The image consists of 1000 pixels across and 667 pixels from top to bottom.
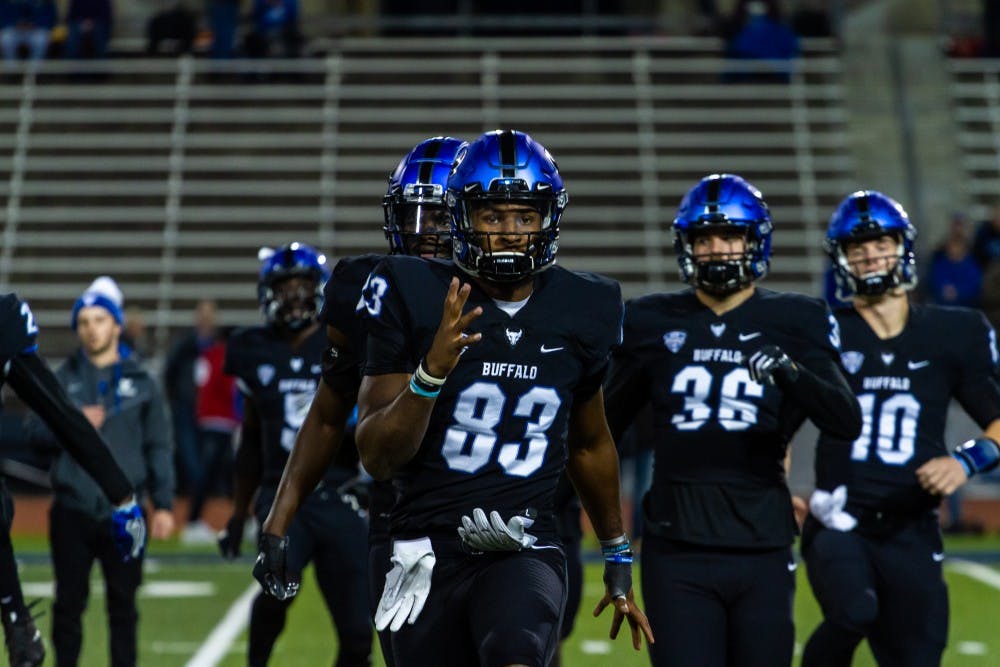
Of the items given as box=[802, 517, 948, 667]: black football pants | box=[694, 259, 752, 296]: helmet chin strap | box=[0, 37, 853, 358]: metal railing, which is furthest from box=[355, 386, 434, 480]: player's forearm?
box=[0, 37, 853, 358]: metal railing

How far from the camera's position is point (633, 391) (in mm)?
5199

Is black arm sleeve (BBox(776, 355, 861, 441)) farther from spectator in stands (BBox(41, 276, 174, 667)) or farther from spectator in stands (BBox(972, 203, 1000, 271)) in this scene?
spectator in stands (BBox(972, 203, 1000, 271))

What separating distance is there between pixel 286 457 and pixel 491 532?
259 cm

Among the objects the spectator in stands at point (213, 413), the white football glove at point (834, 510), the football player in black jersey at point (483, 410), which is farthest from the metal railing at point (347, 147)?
the football player in black jersey at point (483, 410)

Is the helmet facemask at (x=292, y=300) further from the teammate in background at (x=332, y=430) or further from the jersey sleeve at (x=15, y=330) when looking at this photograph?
the teammate in background at (x=332, y=430)

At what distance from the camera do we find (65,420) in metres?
5.09

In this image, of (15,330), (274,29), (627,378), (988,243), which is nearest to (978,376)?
(627,378)

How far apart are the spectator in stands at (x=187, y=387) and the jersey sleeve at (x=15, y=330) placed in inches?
337

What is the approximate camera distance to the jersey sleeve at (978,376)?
5.85 meters

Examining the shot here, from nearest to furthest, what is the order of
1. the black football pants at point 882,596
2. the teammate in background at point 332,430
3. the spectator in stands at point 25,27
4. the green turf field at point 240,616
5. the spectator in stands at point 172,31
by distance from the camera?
the teammate in background at point 332,430 < the black football pants at point 882,596 < the green turf field at point 240,616 < the spectator in stands at point 172,31 < the spectator in stands at point 25,27

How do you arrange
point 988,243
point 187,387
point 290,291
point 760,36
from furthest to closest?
point 760,36
point 988,243
point 187,387
point 290,291

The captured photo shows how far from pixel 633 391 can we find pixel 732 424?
1.17 ft

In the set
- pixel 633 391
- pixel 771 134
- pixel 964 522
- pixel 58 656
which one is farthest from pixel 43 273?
pixel 633 391

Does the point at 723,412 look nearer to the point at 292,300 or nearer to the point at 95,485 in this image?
the point at 292,300
